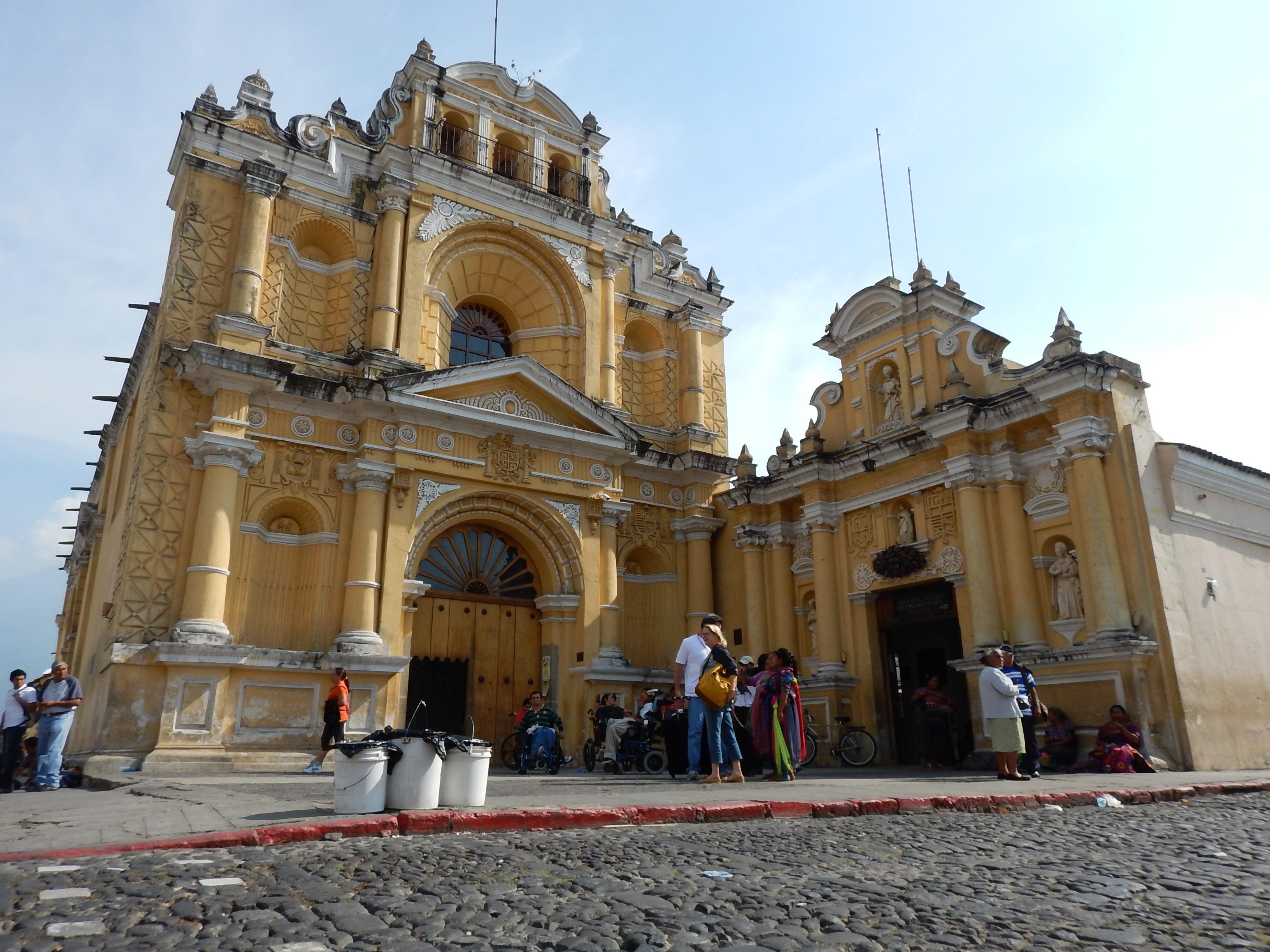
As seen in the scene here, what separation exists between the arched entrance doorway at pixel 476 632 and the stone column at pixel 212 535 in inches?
124

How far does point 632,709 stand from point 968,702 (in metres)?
6.06

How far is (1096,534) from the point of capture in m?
13.0

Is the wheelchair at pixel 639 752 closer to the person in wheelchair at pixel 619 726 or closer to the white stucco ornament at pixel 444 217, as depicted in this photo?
the person in wheelchair at pixel 619 726

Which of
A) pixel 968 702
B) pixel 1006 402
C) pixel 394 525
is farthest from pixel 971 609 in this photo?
pixel 394 525

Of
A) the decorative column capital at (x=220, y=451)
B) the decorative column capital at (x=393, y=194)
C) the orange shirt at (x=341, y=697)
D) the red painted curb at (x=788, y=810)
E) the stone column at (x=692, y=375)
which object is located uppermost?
the decorative column capital at (x=393, y=194)

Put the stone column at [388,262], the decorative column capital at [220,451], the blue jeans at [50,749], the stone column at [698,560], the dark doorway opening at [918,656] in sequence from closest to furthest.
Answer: the blue jeans at [50,749] < the decorative column capital at [220,451] < the dark doorway opening at [918,656] < the stone column at [388,262] < the stone column at [698,560]

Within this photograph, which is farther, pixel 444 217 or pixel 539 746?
pixel 444 217

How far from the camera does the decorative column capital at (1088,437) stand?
43.4 ft

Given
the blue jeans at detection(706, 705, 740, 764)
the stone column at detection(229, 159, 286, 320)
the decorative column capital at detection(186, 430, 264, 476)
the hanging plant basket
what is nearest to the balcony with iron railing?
the stone column at detection(229, 159, 286, 320)

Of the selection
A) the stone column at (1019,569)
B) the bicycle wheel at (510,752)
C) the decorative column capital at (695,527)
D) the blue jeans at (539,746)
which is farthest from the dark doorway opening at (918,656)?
the bicycle wheel at (510,752)

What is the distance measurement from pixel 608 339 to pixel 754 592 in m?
6.32

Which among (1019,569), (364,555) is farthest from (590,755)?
(1019,569)

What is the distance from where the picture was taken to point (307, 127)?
702 inches

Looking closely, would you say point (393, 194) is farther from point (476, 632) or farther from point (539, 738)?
point (539, 738)
